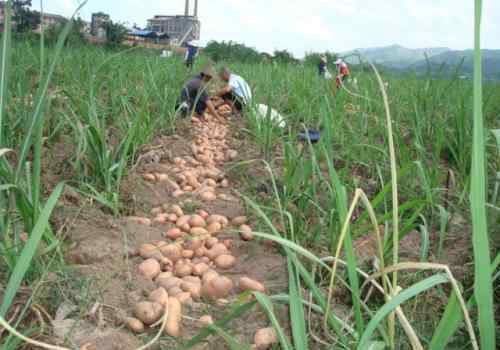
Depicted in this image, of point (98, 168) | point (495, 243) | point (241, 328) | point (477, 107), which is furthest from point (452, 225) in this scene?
point (98, 168)

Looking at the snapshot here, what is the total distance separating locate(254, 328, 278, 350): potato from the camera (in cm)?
84

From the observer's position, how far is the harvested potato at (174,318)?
2.85ft

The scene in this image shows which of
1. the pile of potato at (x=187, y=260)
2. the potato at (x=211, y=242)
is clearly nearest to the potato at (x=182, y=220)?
the pile of potato at (x=187, y=260)

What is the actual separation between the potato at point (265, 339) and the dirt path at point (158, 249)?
0.03m

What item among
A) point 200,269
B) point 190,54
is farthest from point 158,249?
point 190,54

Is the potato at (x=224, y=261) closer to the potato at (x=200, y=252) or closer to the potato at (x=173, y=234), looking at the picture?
the potato at (x=200, y=252)

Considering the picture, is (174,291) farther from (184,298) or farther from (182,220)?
(182,220)

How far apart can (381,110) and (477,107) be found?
185 centimetres

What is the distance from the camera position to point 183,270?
1146mm

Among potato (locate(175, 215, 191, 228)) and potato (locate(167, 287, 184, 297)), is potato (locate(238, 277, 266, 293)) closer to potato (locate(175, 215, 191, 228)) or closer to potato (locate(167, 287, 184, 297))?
potato (locate(167, 287, 184, 297))

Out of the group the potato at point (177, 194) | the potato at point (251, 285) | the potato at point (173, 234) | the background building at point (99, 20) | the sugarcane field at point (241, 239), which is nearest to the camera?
the sugarcane field at point (241, 239)

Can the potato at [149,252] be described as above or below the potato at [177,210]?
below

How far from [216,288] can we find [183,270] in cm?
14

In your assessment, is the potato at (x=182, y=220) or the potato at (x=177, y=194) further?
the potato at (x=177, y=194)
